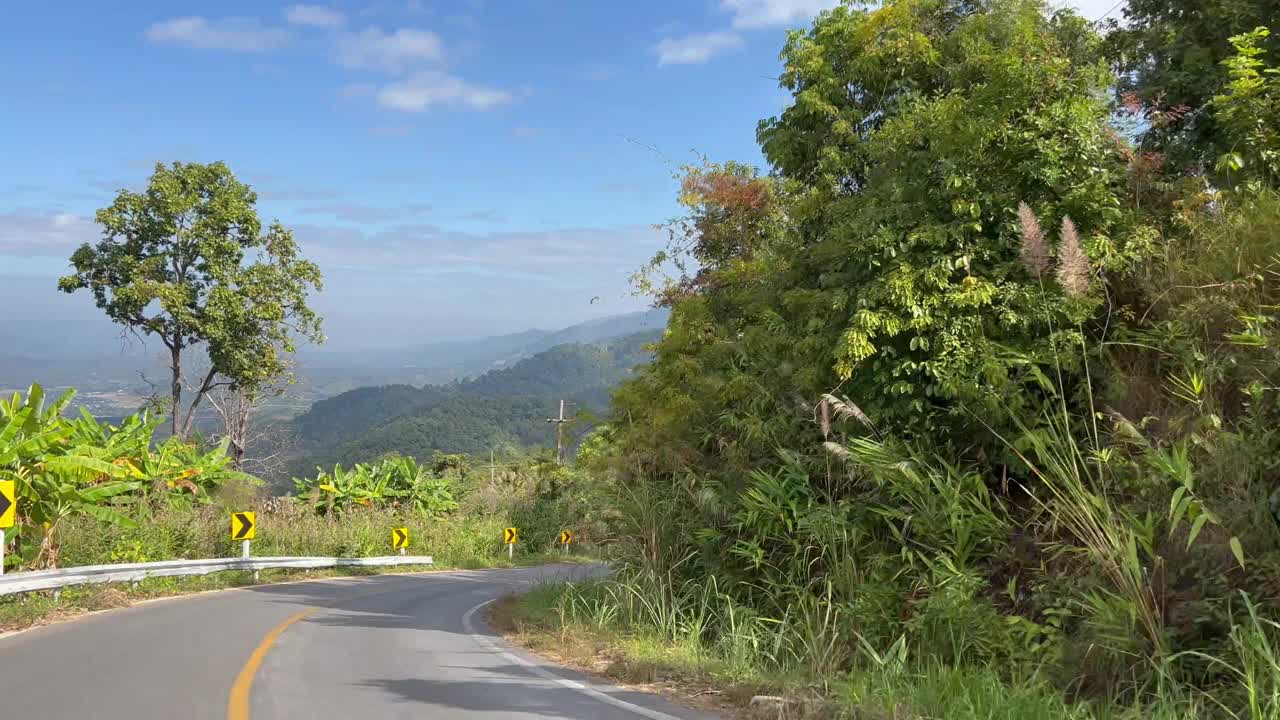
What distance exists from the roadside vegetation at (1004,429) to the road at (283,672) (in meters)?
1.27

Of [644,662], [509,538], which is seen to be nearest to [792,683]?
[644,662]

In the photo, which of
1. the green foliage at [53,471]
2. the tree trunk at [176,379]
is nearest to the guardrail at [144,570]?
the green foliage at [53,471]

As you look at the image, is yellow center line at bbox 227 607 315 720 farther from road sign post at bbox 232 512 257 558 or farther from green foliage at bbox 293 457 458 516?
green foliage at bbox 293 457 458 516

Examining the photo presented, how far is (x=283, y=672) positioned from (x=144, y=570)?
33.4ft

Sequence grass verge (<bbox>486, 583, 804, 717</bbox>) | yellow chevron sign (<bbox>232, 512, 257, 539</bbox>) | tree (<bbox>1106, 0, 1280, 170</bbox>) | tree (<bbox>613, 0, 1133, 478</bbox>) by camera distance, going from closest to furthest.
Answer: grass verge (<bbox>486, 583, 804, 717</bbox>) < tree (<bbox>613, 0, 1133, 478</bbox>) < tree (<bbox>1106, 0, 1280, 170</bbox>) < yellow chevron sign (<bbox>232, 512, 257, 539</bbox>)

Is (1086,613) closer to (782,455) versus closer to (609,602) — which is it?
(782,455)

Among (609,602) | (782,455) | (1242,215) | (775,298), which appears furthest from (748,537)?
(1242,215)

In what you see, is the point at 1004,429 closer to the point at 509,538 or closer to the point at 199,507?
the point at 199,507

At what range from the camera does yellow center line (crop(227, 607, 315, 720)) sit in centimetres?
722

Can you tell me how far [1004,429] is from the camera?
8.91 meters

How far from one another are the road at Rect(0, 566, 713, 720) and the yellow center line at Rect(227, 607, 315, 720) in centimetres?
1

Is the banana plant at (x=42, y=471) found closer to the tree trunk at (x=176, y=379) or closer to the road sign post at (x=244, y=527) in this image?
the road sign post at (x=244, y=527)

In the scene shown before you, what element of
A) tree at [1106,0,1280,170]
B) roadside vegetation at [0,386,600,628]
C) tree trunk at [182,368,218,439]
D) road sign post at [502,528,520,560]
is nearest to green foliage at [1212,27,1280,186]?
tree at [1106,0,1280,170]

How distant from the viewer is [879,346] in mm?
9641
